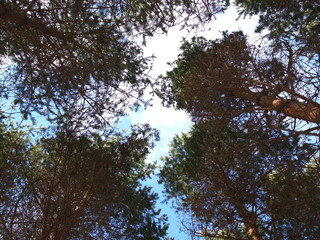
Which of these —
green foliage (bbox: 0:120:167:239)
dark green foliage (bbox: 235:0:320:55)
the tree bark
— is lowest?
green foliage (bbox: 0:120:167:239)

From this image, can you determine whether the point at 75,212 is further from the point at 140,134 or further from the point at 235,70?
the point at 235,70

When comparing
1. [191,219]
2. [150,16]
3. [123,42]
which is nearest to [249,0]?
[150,16]

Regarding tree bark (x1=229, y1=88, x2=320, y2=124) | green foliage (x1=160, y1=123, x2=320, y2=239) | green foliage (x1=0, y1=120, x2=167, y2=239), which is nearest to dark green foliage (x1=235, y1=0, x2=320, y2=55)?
tree bark (x1=229, y1=88, x2=320, y2=124)

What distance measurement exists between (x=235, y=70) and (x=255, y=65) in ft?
1.63

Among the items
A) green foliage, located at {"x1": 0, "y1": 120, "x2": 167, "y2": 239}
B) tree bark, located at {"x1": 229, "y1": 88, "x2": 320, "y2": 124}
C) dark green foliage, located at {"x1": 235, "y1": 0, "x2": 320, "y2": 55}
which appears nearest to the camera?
tree bark, located at {"x1": 229, "y1": 88, "x2": 320, "y2": 124}

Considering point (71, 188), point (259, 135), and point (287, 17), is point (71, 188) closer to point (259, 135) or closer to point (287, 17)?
point (259, 135)

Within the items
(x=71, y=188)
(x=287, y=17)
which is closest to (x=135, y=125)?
(x=71, y=188)

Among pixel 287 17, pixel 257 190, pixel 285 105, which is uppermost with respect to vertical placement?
pixel 287 17

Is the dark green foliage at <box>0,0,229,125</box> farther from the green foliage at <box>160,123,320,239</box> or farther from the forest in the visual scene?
the green foliage at <box>160,123,320,239</box>

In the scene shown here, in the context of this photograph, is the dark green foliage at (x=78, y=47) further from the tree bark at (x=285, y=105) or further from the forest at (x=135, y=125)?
the tree bark at (x=285, y=105)

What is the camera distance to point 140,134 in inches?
321

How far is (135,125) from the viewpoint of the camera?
8188 mm

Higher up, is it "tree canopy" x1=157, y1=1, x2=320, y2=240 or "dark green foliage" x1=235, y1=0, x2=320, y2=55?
"dark green foliage" x1=235, y1=0, x2=320, y2=55

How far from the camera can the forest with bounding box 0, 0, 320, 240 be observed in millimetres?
5555
